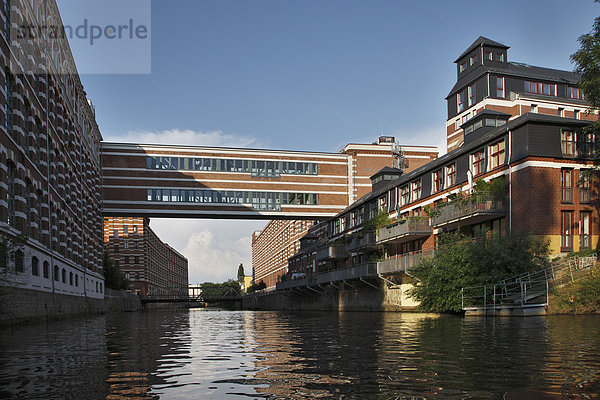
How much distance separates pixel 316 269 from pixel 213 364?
62.0 m

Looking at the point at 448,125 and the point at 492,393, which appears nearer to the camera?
the point at 492,393

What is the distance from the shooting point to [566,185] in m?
31.2

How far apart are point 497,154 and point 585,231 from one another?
636 centimetres

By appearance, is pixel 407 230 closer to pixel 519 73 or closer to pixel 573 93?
pixel 519 73

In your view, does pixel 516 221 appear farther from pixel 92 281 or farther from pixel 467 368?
pixel 92 281

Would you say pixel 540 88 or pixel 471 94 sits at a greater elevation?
pixel 540 88

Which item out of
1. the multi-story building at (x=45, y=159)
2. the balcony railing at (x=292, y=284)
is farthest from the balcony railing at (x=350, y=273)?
the multi-story building at (x=45, y=159)

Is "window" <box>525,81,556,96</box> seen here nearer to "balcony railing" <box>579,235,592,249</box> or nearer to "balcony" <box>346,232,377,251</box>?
"balcony" <box>346,232,377,251</box>

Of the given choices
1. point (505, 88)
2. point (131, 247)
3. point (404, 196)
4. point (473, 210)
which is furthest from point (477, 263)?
point (131, 247)

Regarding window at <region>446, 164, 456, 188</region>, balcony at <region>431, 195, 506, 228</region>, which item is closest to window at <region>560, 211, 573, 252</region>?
balcony at <region>431, 195, 506, 228</region>

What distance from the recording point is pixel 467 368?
29.6 ft

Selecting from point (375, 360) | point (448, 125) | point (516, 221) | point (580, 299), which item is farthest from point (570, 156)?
point (448, 125)

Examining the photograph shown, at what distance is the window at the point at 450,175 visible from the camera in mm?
38125

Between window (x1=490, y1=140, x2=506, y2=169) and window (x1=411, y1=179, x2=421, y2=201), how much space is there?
33.0ft
